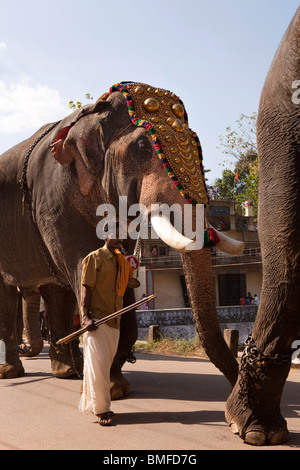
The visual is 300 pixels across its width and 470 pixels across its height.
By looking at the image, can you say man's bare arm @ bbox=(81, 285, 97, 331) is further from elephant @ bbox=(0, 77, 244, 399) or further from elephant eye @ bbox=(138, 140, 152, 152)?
elephant eye @ bbox=(138, 140, 152, 152)

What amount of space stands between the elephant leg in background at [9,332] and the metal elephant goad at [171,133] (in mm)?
3044

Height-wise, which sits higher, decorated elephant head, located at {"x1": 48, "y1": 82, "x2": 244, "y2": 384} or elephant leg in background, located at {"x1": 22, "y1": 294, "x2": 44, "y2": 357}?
decorated elephant head, located at {"x1": 48, "y1": 82, "x2": 244, "y2": 384}

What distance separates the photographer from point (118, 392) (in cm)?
492

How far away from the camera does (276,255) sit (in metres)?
3.22

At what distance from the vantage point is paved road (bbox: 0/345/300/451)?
3.51 m

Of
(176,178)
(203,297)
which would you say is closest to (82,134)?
(176,178)

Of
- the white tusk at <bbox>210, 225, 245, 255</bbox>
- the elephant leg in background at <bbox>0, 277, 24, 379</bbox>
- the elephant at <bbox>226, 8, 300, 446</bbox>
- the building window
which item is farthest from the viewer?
the building window

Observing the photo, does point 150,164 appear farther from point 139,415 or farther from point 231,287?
point 231,287

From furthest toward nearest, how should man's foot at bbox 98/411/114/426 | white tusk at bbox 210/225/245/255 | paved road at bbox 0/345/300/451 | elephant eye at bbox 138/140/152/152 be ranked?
elephant eye at bbox 138/140/152/152
man's foot at bbox 98/411/114/426
white tusk at bbox 210/225/245/255
paved road at bbox 0/345/300/451

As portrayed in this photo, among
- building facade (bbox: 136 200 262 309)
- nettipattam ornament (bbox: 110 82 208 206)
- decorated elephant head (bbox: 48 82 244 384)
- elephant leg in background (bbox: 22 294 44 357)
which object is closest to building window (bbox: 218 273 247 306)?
building facade (bbox: 136 200 262 309)

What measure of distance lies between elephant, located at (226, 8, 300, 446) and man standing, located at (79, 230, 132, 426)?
1.11m

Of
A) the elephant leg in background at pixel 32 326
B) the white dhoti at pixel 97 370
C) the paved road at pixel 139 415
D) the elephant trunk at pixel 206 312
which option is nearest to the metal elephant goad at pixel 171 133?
the elephant trunk at pixel 206 312

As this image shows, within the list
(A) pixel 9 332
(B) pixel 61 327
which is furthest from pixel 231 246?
(A) pixel 9 332

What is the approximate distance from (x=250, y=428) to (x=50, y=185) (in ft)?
10.3
